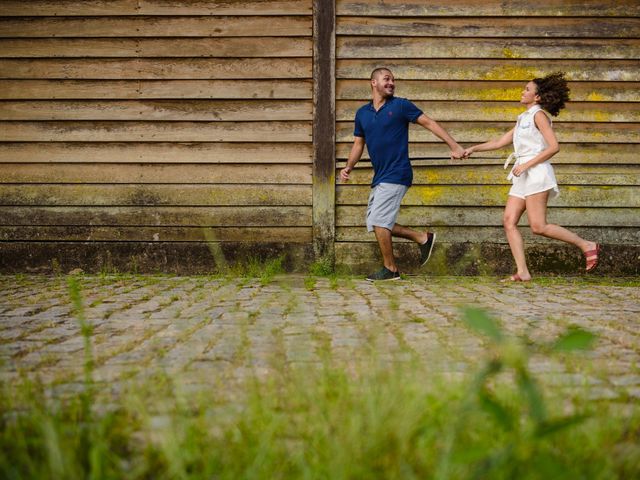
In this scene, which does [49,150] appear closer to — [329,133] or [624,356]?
[329,133]

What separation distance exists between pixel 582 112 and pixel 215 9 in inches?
136

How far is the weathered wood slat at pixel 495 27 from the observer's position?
5.90m

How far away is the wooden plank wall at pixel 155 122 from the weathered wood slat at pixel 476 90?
430mm

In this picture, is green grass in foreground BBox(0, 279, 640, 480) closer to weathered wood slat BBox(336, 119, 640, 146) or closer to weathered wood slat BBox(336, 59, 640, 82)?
weathered wood slat BBox(336, 119, 640, 146)

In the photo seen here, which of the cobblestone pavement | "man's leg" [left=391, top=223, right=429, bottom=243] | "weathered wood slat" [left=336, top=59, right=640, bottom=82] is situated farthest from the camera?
"weathered wood slat" [left=336, top=59, right=640, bottom=82]

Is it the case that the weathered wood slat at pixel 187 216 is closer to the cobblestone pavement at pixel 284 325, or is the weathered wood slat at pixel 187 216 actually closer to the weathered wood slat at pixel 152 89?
the cobblestone pavement at pixel 284 325

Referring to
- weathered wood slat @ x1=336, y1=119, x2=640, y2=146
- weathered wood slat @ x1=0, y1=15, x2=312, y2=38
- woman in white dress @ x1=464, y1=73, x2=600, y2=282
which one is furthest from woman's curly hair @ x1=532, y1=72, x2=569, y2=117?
weathered wood slat @ x1=0, y1=15, x2=312, y2=38

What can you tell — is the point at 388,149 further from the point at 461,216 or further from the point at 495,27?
the point at 495,27

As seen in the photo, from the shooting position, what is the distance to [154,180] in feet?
19.8

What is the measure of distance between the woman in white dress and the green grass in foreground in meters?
3.46

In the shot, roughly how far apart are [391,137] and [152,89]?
88.6 inches

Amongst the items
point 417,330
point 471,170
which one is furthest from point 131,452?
point 471,170

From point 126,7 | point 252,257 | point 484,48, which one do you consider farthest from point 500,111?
point 126,7

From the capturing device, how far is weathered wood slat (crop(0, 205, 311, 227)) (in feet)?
19.8
